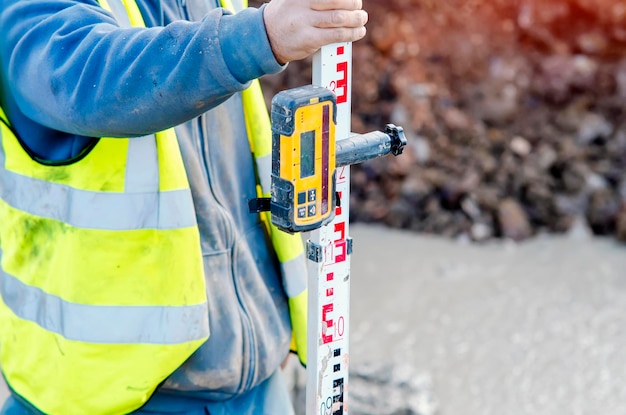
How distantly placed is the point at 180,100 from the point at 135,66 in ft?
0.25

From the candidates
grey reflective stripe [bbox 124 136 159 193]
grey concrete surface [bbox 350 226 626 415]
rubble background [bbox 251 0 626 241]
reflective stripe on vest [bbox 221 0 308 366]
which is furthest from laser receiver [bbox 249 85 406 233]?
rubble background [bbox 251 0 626 241]

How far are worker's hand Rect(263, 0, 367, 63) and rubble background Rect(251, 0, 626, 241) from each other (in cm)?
307

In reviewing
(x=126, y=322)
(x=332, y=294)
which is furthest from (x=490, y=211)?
(x=126, y=322)

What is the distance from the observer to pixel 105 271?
1658 millimetres

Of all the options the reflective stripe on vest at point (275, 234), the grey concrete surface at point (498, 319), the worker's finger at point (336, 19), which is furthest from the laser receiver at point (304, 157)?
the grey concrete surface at point (498, 319)

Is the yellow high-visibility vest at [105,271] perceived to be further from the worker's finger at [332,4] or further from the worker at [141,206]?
the worker's finger at [332,4]

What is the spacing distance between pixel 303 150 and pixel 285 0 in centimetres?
23

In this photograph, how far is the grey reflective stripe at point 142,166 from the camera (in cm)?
161

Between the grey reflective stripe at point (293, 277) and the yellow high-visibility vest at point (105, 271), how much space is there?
28 centimetres

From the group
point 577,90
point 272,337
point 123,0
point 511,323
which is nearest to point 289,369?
point 511,323

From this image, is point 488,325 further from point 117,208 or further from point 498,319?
point 117,208

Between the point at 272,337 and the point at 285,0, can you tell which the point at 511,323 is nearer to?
the point at 272,337

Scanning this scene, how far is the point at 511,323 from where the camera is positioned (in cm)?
384

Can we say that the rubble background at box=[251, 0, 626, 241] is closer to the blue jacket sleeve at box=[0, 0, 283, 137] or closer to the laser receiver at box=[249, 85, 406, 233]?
the laser receiver at box=[249, 85, 406, 233]
